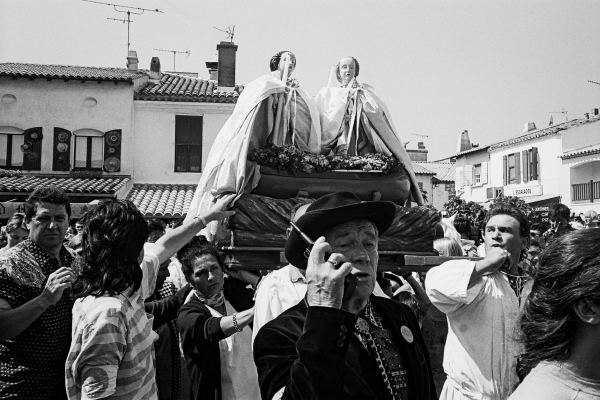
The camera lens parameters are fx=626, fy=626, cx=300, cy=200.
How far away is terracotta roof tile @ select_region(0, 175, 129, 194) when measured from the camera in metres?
17.1

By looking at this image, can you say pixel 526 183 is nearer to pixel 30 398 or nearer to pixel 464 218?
pixel 464 218

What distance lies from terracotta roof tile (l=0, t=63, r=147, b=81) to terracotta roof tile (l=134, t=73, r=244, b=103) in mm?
596

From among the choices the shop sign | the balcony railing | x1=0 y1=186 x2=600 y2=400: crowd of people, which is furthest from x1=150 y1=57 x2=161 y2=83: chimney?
x1=0 y1=186 x2=600 y2=400: crowd of people

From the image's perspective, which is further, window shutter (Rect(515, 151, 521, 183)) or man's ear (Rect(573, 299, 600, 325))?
window shutter (Rect(515, 151, 521, 183))

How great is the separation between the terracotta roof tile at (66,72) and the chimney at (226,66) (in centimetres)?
262

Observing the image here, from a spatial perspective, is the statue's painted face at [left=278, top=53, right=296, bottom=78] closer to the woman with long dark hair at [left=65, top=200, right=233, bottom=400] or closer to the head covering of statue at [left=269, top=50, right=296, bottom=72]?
the head covering of statue at [left=269, top=50, right=296, bottom=72]

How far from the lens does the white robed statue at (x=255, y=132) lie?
505 centimetres

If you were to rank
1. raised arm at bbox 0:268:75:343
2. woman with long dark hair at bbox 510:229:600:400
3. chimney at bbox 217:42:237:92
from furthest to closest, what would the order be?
1. chimney at bbox 217:42:237:92
2. raised arm at bbox 0:268:75:343
3. woman with long dark hair at bbox 510:229:600:400

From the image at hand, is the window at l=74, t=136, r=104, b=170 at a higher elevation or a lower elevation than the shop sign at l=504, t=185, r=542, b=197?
higher

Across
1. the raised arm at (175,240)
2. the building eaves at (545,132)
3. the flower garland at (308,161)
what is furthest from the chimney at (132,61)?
the raised arm at (175,240)

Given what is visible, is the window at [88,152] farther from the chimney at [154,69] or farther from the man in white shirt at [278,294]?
the man in white shirt at [278,294]

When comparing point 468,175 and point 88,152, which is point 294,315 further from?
point 468,175

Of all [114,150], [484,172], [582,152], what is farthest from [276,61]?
[484,172]

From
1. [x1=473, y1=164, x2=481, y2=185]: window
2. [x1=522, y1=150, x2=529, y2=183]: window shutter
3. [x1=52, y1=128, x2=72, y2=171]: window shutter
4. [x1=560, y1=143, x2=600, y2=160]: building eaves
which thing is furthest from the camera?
[x1=473, y1=164, x2=481, y2=185]: window
